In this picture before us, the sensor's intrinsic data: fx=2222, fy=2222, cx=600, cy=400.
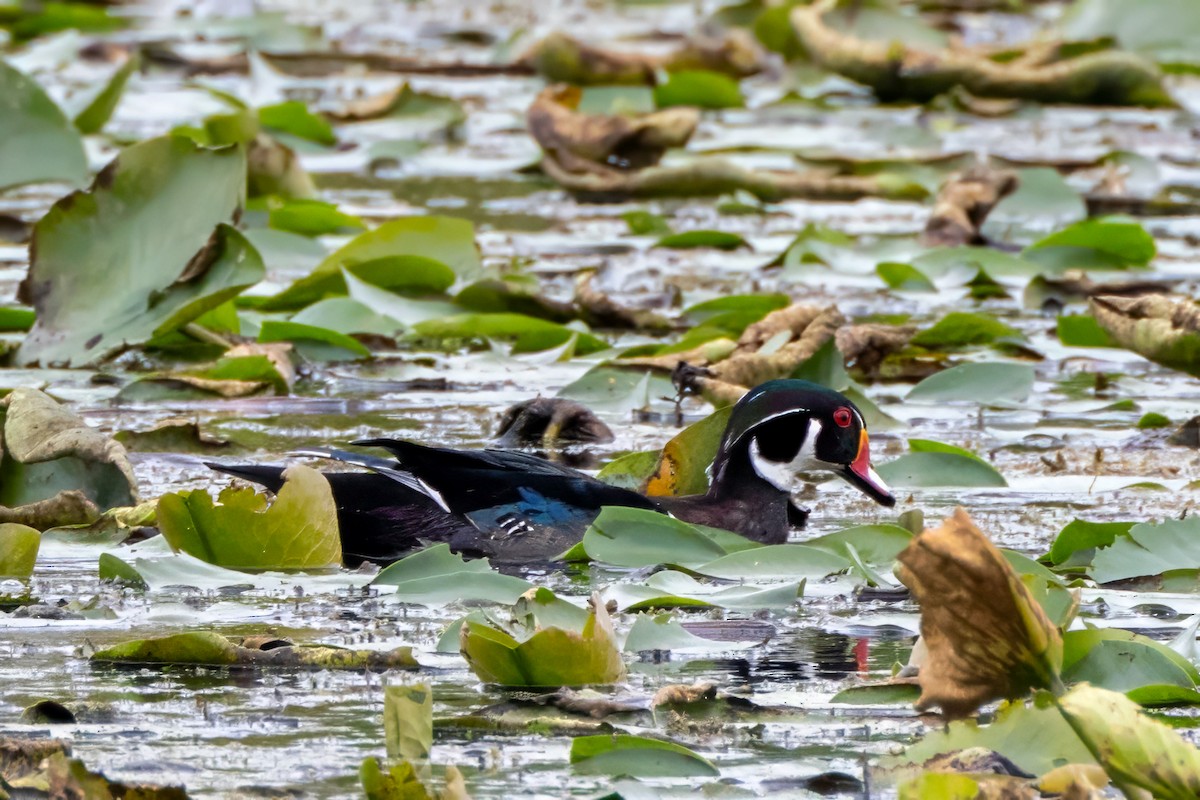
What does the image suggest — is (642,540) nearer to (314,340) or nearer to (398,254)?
(314,340)

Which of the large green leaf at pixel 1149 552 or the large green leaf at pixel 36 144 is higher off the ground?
the large green leaf at pixel 1149 552

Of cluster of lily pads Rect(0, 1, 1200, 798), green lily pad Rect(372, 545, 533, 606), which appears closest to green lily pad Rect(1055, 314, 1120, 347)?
cluster of lily pads Rect(0, 1, 1200, 798)

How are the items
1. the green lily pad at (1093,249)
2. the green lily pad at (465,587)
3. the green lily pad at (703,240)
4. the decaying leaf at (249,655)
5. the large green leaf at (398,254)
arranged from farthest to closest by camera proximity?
1. the green lily pad at (703,240)
2. the green lily pad at (1093,249)
3. the large green leaf at (398,254)
4. the green lily pad at (465,587)
5. the decaying leaf at (249,655)

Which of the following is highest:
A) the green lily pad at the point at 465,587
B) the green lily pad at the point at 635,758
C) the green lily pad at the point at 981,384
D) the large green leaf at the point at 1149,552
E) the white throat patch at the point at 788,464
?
the green lily pad at the point at 635,758

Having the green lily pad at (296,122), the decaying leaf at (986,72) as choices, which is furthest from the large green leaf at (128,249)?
the decaying leaf at (986,72)

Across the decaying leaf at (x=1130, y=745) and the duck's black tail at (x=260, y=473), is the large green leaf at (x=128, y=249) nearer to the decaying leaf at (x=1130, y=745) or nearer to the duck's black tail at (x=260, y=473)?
the duck's black tail at (x=260, y=473)

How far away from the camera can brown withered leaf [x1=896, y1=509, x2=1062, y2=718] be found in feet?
9.88

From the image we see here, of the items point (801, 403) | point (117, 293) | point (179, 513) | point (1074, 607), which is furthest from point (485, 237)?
point (1074, 607)

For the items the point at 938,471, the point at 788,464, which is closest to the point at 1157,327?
the point at 938,471

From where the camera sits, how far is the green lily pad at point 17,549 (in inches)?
166

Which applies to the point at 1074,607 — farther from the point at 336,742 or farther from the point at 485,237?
the point at 485,237

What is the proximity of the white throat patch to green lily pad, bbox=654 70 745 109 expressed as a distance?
6730mm

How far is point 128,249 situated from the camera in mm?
5984

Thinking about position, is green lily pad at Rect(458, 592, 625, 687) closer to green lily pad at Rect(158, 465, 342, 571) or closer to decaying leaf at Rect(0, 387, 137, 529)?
green lily pad at Rect(158, 465, 342, 571)
